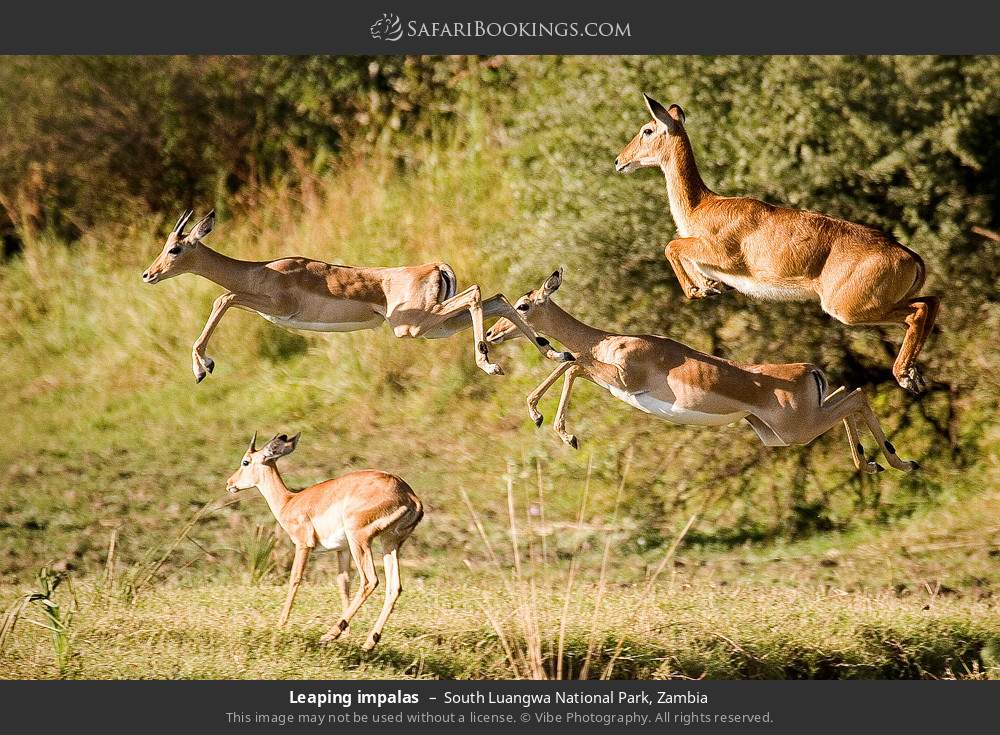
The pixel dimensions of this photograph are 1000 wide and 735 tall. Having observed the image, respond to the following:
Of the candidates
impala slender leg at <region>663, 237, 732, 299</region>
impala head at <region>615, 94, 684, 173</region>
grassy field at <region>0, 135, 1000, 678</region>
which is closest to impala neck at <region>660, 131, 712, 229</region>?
impala head at <region>615, 94, 684, 173</region>

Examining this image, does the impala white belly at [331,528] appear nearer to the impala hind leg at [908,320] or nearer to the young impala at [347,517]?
the young impala at [347,517]

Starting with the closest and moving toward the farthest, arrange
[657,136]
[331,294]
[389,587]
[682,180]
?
[331,294], [389,587], [682,180], [657,136]

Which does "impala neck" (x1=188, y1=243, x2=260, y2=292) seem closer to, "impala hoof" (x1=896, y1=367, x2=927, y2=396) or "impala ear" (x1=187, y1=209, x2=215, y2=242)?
"impala ear" (x1=187, y1=209, x2=215, y2=242)

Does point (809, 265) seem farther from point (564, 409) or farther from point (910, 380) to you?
point (564, 409)

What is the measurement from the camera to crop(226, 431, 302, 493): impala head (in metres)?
6.90

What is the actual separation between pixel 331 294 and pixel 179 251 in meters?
0.69

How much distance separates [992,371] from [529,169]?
417 centimetres

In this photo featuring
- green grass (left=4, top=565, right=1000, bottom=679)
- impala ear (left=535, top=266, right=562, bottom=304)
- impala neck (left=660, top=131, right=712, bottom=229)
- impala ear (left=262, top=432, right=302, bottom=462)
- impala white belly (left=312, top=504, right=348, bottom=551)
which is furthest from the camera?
green grass (left=4, top=565, right=1000, bottom=679)

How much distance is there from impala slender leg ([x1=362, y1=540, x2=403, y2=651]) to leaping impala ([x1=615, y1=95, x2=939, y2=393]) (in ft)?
5.94

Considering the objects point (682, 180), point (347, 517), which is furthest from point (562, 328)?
point (347, 517)

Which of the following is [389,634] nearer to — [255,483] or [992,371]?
[255,483]

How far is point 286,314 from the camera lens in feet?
20.4

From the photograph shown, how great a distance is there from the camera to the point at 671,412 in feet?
20.6
